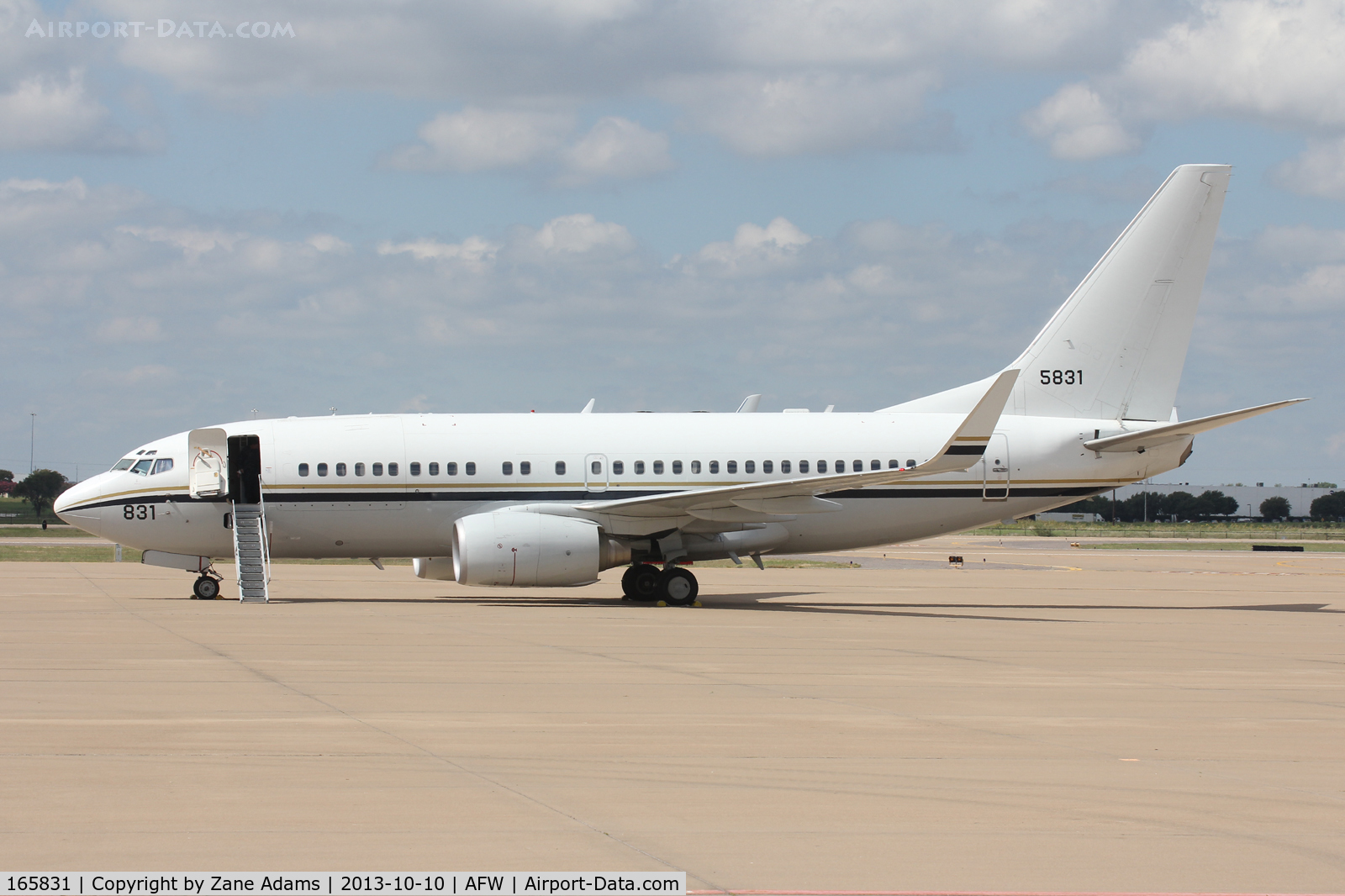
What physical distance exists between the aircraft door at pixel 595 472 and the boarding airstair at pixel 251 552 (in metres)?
6.76

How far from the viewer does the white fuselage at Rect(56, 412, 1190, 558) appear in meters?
26.7

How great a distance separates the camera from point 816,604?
87.9ft

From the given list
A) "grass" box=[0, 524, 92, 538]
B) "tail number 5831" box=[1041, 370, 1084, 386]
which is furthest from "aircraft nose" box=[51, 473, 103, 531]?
"grass" box=[0, 524, 92, 538]

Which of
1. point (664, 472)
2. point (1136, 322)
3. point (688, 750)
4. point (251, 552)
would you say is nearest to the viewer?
point (688, 750)

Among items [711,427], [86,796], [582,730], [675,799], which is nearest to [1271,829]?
[675,799]

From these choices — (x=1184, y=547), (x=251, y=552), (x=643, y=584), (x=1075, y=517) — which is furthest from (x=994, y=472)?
(x=1075, y=517)

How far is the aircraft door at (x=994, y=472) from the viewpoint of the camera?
2778 centimetres

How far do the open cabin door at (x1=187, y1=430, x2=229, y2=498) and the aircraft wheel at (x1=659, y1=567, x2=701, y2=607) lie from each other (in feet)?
30.9

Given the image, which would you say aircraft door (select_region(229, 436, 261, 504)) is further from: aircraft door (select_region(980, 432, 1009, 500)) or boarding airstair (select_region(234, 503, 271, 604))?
aircraft door (select_region(980, 432, 1009, 500))

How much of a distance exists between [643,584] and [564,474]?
2882mm

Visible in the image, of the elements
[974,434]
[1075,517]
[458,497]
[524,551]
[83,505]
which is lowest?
[1075,517]

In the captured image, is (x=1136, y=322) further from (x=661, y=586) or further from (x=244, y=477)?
(x=244, y=477)

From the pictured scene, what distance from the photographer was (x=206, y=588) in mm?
26859

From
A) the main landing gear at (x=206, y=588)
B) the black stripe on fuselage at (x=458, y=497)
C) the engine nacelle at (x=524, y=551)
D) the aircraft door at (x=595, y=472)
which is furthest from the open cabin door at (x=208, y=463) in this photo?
the aircraft door at (x=595, y=472)
